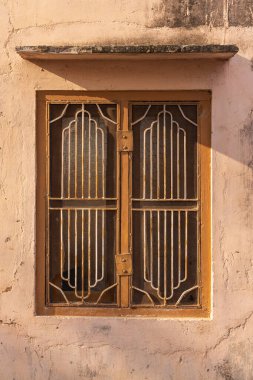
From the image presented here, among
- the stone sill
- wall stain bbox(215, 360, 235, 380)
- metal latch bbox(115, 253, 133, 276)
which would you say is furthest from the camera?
metal latch bbox(115, 253, 133, 276)

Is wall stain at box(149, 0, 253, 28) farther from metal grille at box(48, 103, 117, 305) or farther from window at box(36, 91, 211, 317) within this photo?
metal grille at box(48, 103, 117, 305)

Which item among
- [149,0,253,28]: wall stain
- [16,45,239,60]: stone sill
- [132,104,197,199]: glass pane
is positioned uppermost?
[149,0,253,28]: wall stain

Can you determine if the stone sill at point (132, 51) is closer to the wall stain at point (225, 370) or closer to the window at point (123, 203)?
the window at point (123, 203)

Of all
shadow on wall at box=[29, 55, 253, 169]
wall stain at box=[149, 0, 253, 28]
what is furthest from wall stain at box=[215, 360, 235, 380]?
wall stain at box=[149, 0, 253, 28]

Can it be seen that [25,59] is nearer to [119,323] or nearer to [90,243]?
[90,243]

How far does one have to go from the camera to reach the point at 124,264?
5820 millimetres

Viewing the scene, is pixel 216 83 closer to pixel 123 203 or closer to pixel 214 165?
pixel 214 165

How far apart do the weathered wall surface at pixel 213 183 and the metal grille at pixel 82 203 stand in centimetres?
18

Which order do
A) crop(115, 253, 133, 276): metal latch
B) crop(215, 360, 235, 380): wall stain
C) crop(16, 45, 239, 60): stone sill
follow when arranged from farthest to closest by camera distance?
1. crop(115, 253, 133, 276): metal latch
2. crop(215, 360, 235, 380): wall stain
3. crop(16, 45, 239, 60): stone sill

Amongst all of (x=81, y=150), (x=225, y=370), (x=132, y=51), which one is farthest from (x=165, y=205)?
(x=225, y=370)

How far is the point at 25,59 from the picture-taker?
5.83 m

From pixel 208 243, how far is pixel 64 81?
1716 millimetres

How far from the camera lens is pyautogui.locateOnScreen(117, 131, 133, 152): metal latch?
5824 millimetres

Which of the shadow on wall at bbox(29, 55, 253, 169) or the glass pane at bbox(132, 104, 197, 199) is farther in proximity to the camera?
the glass pane at bbox(132, 104, 197, 199)
